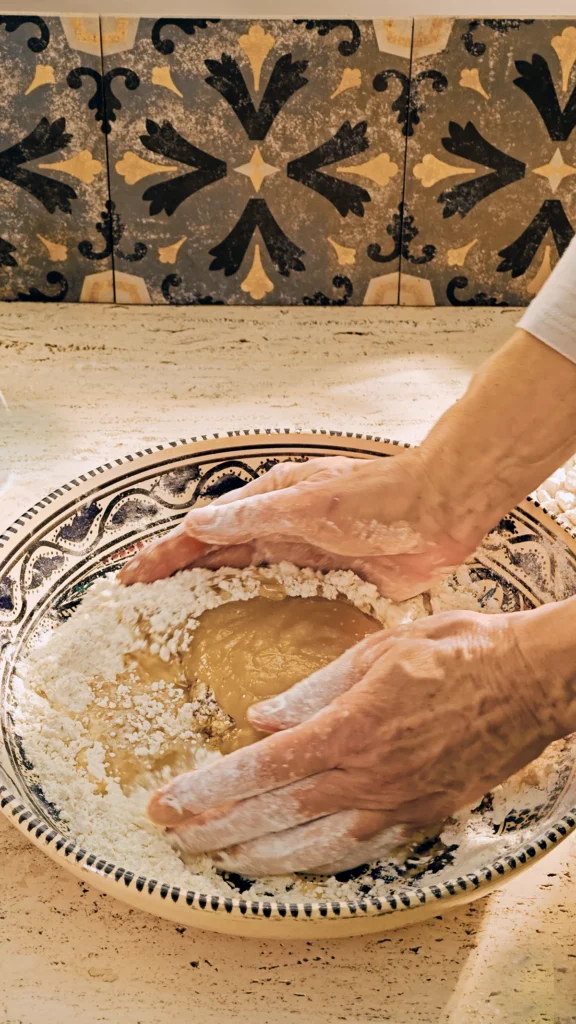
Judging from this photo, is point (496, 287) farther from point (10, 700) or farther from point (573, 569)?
point (10, 700)

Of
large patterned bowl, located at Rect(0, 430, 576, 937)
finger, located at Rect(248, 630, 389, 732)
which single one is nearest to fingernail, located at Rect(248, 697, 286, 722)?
finger, located at Rect(248, 630, 389, 732)

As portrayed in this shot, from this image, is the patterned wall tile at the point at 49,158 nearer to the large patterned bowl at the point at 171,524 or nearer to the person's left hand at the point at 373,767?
the large patterned bowl at the point at 171,524

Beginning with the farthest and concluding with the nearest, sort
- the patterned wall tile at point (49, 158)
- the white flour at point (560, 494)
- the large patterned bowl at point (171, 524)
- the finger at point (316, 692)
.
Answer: the patterned wall tile at point (49, 158)
the white flour at point (560, 494)
the finger at point (316, 692)
the large patterned bowl at point (171, 524)

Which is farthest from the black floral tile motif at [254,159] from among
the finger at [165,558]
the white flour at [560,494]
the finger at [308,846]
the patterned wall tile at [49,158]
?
the finger at [308,846]

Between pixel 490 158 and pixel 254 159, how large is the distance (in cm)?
27

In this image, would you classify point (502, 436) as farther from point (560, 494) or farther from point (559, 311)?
point (560, 494)

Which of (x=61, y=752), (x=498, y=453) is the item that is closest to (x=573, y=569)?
(x=498, y=453)

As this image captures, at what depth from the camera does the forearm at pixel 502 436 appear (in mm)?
586

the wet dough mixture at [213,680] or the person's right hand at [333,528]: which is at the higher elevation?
the person's right hand at [333,528]

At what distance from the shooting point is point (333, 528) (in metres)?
0.69

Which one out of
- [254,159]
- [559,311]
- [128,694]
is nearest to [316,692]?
[128,694]

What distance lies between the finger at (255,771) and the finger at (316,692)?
1.6 inches

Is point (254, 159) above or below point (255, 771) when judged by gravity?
above

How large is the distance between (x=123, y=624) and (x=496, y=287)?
70 cm
